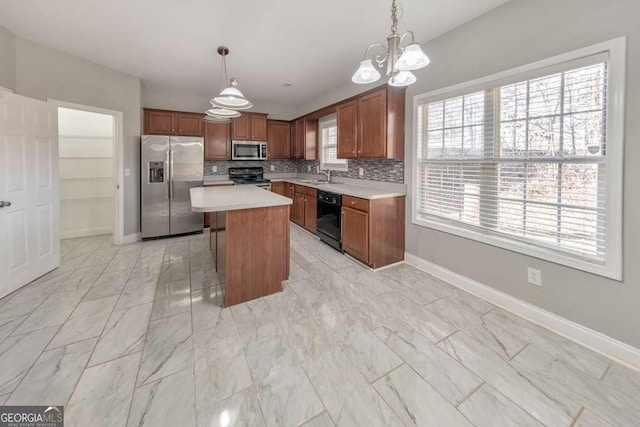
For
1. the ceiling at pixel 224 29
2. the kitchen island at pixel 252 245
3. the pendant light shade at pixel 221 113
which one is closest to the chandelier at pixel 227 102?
the pendant light shade at pixel 221 113

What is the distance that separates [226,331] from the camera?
204 centimetres

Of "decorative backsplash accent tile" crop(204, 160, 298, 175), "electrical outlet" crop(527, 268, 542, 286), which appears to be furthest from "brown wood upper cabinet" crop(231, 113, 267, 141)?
"electrical outlet" crop(527, 268, 542, 286)

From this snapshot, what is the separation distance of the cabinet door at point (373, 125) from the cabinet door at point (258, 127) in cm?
278

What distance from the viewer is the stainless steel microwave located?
5.56 meters

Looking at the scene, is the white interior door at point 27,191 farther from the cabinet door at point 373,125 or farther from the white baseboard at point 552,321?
the white baseboard at point 552,321

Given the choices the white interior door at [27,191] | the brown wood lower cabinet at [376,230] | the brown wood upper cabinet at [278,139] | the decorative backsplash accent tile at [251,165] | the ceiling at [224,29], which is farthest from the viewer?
the brown wood upper cabinet at [278,139]

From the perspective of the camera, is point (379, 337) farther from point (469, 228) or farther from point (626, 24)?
point (626, 24)

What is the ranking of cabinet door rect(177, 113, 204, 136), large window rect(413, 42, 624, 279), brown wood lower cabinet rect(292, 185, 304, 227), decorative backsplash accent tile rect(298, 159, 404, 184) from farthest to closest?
1. brown wood lower cabinet rect(292, 185, 304, 227)
2. cabinet door rect(177, 113, 204, 136)
3. decorative backsplash accent tile rect(298, 159, 404, 184)
4. large window rect(413, 42, 624, 279)

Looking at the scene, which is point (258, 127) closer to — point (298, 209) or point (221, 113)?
point (298, 209)

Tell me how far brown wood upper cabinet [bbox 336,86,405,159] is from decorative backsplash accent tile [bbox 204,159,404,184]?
293mm

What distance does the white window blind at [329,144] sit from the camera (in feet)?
17.3

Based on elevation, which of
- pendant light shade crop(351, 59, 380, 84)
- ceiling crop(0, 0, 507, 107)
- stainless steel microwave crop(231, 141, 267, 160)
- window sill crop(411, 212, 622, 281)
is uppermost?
ceiling crop(0, 0, 507, 107)

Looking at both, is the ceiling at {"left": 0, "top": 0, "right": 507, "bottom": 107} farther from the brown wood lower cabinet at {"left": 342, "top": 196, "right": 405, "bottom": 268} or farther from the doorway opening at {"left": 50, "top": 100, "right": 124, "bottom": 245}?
the brown wood lower cabinet at {"left": 342, "top": 196, "right": 405, "bottom": 268}

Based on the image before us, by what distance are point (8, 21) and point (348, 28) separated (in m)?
3.43
